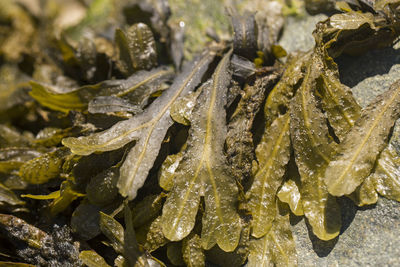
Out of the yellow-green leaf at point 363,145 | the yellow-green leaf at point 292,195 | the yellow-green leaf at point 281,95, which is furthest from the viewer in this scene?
the yellow-green leaf at point 281,95

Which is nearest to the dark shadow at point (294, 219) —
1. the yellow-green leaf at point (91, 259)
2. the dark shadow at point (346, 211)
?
the dark shadow at point (346, 211)

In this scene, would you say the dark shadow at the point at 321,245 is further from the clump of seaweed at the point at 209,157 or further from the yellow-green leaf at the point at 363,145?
the yellow-green leaf at the point at 363,145

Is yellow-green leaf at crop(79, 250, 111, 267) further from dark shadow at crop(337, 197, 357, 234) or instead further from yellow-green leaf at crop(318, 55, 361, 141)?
yellow-green leaf at crop(318, 55, 361, 141)

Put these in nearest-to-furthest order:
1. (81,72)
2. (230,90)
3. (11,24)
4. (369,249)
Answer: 1. (369,249)
2. (230,90)
3. (81,72)
4. (11,24)

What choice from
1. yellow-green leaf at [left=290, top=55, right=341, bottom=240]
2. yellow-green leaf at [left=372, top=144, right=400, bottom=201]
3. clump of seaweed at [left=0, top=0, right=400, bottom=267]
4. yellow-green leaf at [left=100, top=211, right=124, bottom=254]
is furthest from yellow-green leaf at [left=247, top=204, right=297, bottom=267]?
yellow-green leaf at [left=100, top=211, right=124, bottom=254]

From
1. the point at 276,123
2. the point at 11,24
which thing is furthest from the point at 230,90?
the point at 11,24

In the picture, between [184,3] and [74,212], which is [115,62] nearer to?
[184,3]
